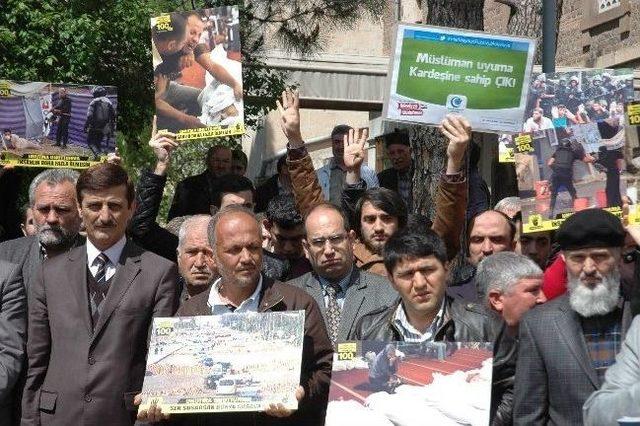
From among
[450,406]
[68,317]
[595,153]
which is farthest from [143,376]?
[595,153]

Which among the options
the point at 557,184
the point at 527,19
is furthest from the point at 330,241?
the point at 527,19

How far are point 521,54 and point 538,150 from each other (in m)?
0.60

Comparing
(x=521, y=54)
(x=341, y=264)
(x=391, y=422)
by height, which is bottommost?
(x=391, y=422)

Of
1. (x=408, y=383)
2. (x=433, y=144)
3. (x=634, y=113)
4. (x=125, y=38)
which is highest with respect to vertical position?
(x=125, y=38)

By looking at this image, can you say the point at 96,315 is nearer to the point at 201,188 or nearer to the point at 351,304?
the point at 351,304

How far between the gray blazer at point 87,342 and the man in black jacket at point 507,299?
160 cm

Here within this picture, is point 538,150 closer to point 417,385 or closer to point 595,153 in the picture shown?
point 595,153

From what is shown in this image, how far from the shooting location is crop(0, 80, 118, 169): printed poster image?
9586 millimetres

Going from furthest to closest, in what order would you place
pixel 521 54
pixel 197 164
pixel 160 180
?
pixel 197 164
pixel 160 180
pixel 521 54

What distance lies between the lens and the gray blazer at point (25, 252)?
785 cm

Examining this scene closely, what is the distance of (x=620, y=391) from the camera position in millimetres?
5340

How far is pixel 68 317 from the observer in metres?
6.86

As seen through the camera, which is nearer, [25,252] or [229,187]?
[25,252]

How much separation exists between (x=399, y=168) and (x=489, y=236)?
3004 millimetres
